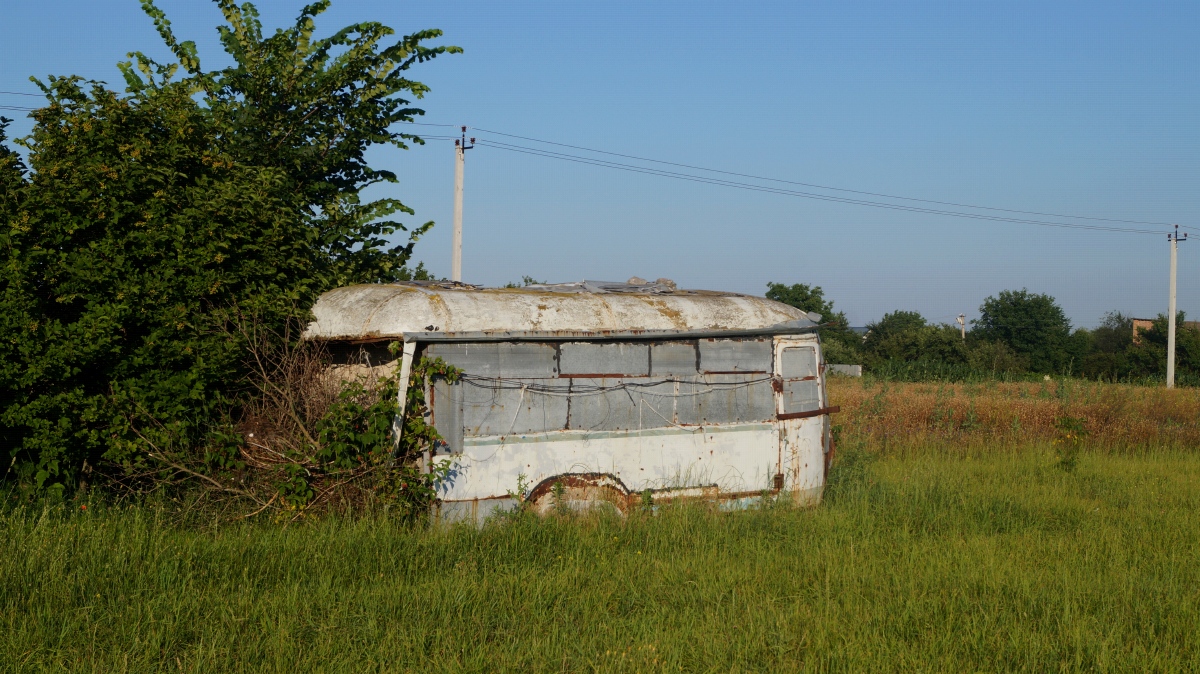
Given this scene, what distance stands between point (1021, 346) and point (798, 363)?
52.3 metres

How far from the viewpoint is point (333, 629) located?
17.5ft

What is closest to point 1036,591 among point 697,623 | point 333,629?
point 697,623

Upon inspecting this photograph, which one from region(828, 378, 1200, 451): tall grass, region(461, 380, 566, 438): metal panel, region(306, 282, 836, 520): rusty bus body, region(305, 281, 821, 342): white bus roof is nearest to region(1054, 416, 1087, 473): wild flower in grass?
region(828, 378, 1200, 451): tall grass

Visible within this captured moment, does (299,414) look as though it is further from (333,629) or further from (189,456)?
(333,629)

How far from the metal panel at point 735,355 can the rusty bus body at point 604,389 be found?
1 centimetres

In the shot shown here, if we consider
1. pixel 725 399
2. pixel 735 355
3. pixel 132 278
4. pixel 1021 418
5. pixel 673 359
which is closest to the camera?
pixel 132 278

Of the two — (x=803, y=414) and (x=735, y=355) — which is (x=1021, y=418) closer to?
(x=803, y=414)

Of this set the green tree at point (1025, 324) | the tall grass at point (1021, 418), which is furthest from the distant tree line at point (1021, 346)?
the tall grass at point (1021, 418)

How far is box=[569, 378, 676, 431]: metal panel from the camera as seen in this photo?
27.6ft

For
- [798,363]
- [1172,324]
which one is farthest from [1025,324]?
[798,363]

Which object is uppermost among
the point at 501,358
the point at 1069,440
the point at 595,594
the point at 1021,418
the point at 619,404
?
the point at 501,358

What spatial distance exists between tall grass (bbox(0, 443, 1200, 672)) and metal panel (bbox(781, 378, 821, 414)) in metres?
1.24

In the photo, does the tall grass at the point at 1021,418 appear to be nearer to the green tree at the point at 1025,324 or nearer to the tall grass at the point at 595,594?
the tall grass at the point at 595,594

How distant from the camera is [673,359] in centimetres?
884
